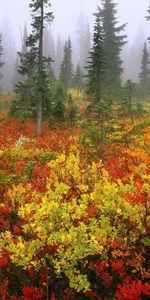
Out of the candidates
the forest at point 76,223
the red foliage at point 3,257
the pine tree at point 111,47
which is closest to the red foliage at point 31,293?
the forest at point 76,223

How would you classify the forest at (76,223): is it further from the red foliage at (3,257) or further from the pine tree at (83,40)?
the pine tree at (83,40)

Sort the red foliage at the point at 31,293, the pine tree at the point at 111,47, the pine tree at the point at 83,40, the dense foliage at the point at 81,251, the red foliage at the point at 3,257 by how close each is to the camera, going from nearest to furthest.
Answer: the red foliage at the point at 31,293 → the dense foliage at the point at 81,251 → the red foliage at the point at 3,257 → the pine tree at the point at 111,47 → the pine tree at the point at 83,40

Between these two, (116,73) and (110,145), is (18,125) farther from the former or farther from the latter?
(116,73)

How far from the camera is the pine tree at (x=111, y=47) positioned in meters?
37.9

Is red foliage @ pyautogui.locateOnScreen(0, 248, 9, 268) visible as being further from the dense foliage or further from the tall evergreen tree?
the tall evergreen tree

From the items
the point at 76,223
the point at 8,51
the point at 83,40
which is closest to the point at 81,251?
the point at 76,223

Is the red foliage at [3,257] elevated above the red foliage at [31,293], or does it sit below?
above

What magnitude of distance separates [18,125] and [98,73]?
7.54 m

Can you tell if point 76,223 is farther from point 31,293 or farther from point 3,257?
point 31,293

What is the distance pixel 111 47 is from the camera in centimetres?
3991

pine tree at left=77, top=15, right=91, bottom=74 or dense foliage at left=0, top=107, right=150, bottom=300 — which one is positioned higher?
pine tree at left=77, top=15, right=91, bottom=74

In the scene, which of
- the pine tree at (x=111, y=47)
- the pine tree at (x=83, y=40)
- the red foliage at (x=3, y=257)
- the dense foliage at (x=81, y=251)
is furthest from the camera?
the pine tree at (x=83, y=40)

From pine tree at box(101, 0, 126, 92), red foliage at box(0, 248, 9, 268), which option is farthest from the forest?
pine tree at box(101, 0, 126, 92)

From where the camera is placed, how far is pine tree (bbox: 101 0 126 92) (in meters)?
37.9
